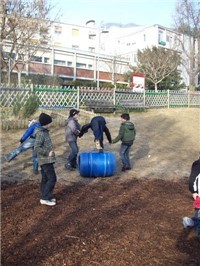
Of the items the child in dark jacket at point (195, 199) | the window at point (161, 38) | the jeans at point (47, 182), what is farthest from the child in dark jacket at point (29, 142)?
the window at point (161, 38)

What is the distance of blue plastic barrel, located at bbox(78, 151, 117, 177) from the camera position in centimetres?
728

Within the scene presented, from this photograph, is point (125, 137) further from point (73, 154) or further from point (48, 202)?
point (48, 202)

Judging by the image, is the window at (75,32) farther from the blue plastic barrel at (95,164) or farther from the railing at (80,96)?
the blue plastic barrel at (95,164)

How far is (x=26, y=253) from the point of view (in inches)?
149

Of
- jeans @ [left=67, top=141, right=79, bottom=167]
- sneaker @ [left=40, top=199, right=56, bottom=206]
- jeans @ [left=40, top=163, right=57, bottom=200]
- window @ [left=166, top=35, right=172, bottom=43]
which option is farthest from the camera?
window @ [left=166, top=35, right=172, bottom=43]

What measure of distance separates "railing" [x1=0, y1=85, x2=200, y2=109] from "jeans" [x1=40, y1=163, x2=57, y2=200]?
8.11m

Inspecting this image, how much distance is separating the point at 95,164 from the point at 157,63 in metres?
33.0

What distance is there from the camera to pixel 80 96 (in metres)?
18.9

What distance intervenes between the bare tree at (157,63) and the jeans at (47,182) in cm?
3316

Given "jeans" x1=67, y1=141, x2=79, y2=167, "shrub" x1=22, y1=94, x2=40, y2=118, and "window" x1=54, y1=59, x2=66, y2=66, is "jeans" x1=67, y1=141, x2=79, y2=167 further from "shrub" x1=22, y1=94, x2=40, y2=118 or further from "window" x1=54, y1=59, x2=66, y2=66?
"window" x1=54, y1=59, x2=66, y2=66

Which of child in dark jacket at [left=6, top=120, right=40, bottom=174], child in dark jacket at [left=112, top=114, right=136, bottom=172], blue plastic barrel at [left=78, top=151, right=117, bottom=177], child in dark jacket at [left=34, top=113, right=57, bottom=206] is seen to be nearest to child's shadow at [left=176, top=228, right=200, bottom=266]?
child in dark jacket at [left=34, top=113, right=57, bottom=206]

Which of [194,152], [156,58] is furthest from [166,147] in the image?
[156,58]

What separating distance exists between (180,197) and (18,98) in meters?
9.28

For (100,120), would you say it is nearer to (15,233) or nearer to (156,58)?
(15,233)
